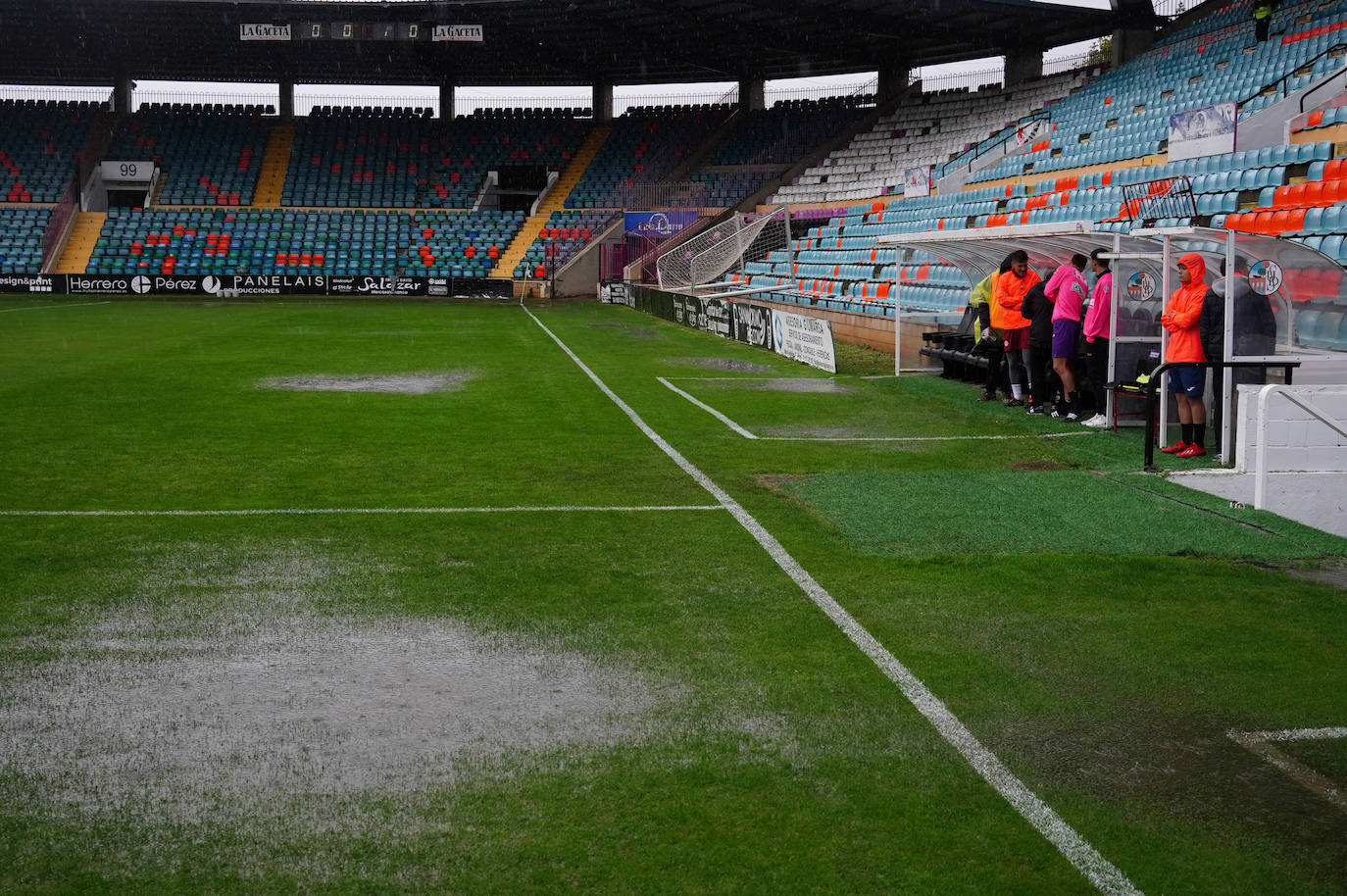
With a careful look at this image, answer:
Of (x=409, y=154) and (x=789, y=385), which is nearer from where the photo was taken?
(x=789, y=385)

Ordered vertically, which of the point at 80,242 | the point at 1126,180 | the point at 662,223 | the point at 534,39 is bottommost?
the point at 1126,180

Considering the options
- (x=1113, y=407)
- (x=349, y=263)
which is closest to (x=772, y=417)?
(x=1113, y=407)

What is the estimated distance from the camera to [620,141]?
55781 millimetres

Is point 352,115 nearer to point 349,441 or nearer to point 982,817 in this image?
point 349,441

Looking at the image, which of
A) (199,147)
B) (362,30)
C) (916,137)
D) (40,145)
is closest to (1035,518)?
(916,137)

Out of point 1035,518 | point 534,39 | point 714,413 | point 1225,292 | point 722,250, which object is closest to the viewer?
point 1035,518

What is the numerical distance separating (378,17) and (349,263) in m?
9.87

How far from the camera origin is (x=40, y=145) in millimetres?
53875

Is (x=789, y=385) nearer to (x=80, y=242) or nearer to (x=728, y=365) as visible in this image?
(x=728, y=365)

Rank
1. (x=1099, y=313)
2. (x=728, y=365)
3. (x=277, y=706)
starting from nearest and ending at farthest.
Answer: (x=277, y=706)
(x=1099, y=313)
(x=728, y=365)

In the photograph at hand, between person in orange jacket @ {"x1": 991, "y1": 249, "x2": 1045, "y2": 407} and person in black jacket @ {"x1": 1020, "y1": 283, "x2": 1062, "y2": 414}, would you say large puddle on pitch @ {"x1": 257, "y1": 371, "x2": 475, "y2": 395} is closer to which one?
person in orange jacket @ {"x1": 991, "y1": 249, "x2": 1045, "y2": 407}

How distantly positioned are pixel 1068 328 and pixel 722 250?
66.7 ft

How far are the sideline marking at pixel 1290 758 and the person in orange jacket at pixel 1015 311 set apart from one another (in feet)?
33.1

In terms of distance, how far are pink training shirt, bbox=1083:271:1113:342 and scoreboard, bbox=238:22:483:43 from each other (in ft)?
125
